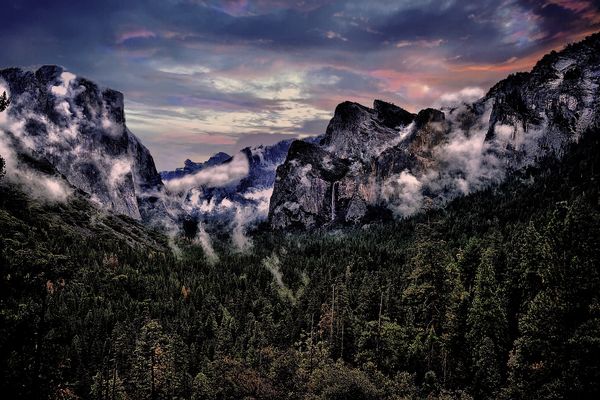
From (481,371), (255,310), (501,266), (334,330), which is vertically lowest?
(255,310)

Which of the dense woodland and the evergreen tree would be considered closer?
the dense woodland

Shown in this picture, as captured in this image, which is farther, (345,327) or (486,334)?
(345,327)

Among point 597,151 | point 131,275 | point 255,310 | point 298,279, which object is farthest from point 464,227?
point 131,275

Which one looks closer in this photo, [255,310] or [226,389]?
[226,389]

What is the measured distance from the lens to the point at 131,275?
540 feet

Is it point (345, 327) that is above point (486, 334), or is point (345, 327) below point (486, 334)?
below

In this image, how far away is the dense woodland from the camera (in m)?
19.1

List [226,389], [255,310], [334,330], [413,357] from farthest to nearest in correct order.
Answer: [255,310], [334,330], [226,389], [413,357]

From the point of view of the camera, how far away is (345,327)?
8212 centimetres

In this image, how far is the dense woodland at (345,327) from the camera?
1911cm

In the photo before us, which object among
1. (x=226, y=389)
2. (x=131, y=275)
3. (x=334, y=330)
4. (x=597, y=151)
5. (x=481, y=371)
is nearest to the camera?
(x=481, y=371)

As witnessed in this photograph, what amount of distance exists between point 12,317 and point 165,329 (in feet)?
348

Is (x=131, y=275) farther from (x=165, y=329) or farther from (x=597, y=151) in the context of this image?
(x=597, y=151)

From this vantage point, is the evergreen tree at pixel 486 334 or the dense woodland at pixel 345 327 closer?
the dense woodland at pixel 345 327
